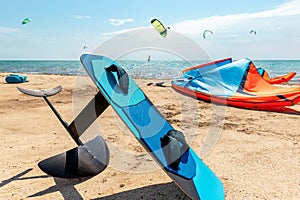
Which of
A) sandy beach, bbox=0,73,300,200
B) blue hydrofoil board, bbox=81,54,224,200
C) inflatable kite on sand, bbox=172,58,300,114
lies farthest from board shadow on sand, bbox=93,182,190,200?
inflatable kite on sand, bbox=172,58,300,114

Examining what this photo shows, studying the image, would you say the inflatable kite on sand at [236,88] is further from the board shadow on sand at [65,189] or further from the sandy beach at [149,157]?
the board shadow on sand at [65,189]

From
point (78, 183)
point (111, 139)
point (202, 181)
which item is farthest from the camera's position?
point (111, 139)

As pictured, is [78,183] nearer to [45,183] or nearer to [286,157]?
[45,183]

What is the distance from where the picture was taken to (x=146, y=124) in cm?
308

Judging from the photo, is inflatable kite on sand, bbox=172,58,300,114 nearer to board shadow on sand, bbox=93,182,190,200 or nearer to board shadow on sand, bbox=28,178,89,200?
board shadow on sand, bbox=93,182,190,200

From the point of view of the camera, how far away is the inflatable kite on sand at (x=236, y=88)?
23.0 feet

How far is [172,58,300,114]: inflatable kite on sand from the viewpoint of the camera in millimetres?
7016

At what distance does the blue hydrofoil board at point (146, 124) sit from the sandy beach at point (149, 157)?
0.31 m

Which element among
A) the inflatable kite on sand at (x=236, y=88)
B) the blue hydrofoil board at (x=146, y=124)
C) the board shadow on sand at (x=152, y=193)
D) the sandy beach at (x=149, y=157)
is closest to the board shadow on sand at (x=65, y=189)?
the sandy beach at (x=149, y=157)

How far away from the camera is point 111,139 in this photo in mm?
4645

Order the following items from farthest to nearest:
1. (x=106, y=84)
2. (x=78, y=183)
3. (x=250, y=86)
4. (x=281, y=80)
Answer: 1. (x=281, y=80)
2. (x=250, y=86)
3. (x=78, y=183)
4. (x=106, y=84)

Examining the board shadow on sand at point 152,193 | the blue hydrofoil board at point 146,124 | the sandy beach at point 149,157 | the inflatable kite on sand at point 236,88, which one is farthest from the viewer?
the inflatable kite on sand at point 236,88

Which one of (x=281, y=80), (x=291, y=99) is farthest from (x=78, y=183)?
(x=281, y=80)

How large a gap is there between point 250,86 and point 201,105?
6.18 feet
